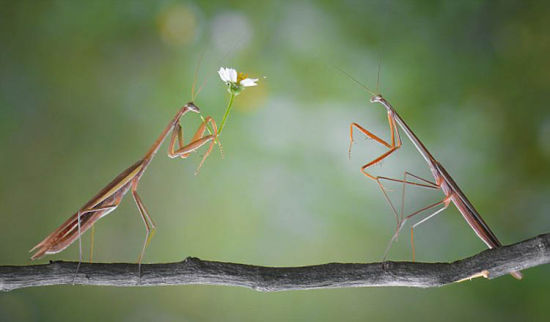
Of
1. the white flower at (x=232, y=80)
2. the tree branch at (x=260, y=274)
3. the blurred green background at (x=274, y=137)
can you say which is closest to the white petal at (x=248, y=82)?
the white flower at (x=232, y=80)

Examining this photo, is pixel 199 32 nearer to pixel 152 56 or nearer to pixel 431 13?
pixel 152 56

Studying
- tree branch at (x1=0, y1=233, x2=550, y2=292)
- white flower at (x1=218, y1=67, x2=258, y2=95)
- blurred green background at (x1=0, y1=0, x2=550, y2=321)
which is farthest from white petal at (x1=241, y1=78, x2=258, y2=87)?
blurred green background at (x1=0, y1=0, x2=550, y2=321)

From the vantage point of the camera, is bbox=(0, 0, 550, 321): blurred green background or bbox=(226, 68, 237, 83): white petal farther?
bbox=(0, 0, 550, 321): blurred green background

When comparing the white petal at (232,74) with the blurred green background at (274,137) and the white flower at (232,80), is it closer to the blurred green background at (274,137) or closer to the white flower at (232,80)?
the white flower at (232,80)

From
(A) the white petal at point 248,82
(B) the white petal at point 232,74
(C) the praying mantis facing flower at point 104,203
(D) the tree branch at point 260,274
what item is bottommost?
(D) the tree branch at point 260,274

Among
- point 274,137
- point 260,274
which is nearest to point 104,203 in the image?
point 260,274

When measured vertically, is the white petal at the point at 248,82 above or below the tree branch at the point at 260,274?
above

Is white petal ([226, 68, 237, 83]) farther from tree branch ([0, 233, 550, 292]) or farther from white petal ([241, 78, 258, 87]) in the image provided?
tree branch ([0, 233, 550, 292])
